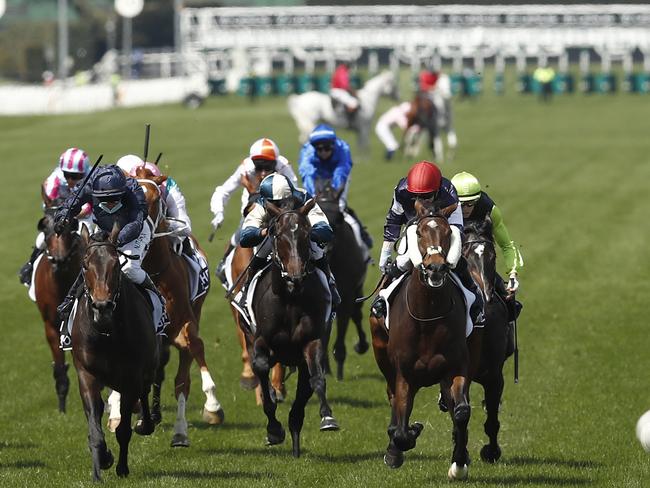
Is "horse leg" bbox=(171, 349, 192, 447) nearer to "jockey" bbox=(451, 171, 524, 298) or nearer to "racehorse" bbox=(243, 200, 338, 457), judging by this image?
"racehorse" bbox=(243, 200, 338, 457)

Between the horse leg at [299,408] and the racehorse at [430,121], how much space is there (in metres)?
27.5

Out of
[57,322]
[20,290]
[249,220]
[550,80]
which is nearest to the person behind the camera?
[249,220]

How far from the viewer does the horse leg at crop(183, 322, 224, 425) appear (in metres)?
12.7

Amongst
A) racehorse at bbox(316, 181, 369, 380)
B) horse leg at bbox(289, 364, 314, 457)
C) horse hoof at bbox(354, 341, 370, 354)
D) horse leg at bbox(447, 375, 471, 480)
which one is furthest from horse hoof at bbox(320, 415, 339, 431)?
horse hoof at bbox(354, 341, 370, 354)

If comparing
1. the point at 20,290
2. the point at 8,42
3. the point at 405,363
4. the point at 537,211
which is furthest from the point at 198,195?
the point at 8,42

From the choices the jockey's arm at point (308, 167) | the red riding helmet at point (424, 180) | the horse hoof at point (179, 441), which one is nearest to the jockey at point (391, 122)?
the jockey's arm at point (308, 167)

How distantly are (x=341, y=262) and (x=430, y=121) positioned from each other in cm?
2417

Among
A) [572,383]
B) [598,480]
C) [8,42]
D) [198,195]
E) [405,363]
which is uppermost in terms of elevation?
[405,363]

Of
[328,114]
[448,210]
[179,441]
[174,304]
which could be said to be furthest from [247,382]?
[328,114]

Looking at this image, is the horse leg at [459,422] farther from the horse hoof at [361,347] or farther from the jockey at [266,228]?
the horse hoof at [361,347]

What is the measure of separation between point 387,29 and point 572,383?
2627 inches

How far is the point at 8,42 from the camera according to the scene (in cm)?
9838

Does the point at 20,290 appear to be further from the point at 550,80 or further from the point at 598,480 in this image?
the point at 550,80

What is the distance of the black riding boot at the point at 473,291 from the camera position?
10.4m
